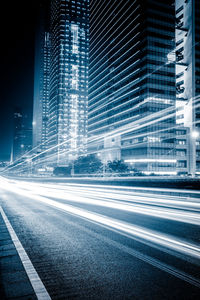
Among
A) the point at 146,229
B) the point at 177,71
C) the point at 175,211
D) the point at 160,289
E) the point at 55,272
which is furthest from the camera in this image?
the point at 177,71

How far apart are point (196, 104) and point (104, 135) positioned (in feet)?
132

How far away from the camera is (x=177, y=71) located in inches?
3900

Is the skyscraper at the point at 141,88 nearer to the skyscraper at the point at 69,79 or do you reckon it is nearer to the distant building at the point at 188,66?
the distant building at the point at 188,66

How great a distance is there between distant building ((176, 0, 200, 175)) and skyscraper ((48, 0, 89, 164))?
8307cm

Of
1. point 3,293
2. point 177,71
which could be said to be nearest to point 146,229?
point 3,293

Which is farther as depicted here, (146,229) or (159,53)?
(159,53)

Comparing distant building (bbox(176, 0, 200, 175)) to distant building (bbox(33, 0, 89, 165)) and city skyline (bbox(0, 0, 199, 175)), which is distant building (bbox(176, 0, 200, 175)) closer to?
city skyline (bbox(0, 0, 199, 175))

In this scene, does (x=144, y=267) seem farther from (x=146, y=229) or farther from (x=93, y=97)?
(x=93, y=97)

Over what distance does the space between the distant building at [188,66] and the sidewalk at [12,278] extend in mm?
88222

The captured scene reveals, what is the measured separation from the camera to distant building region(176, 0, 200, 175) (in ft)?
299

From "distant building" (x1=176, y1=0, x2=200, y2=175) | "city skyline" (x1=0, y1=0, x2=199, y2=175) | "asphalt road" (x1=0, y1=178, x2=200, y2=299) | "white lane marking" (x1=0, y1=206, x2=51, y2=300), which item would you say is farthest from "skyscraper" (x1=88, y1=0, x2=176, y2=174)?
"white lane marking" (x1=0, y1=206, x2=51, y2=300)

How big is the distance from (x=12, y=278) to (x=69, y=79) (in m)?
183

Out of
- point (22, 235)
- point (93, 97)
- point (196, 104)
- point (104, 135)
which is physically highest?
point (93, 97)

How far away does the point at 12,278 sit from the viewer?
168 inches
